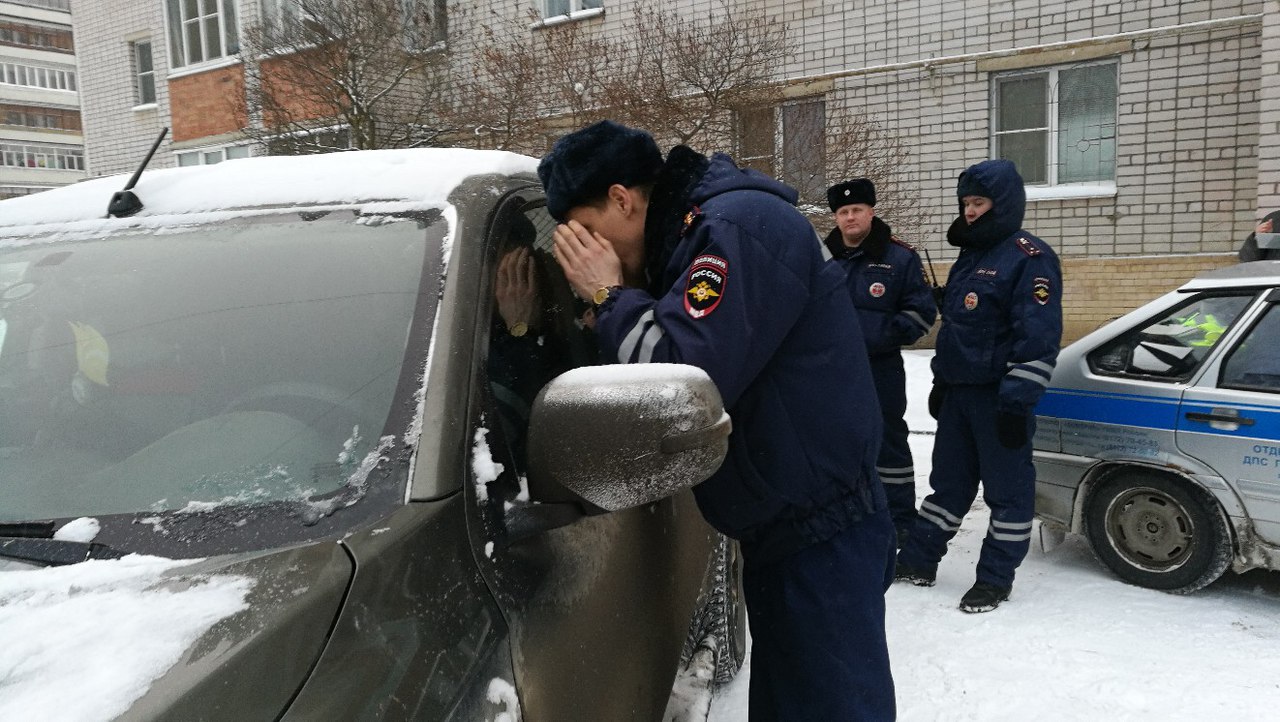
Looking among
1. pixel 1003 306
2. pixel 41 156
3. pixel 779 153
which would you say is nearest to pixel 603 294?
pixel 1003 306

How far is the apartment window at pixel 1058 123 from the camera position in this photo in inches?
420

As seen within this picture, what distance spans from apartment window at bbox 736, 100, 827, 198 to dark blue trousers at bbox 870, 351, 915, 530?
467 centimetres

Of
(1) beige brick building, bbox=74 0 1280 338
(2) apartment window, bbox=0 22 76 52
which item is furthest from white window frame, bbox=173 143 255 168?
(2) apartment window, bbox=0 22 76 52

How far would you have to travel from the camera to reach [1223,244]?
1015 centimetres

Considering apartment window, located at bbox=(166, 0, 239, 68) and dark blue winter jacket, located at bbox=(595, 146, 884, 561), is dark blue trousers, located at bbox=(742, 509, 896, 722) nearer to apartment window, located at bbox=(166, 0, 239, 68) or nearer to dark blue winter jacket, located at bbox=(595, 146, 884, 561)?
dark blue winter jacket, located at bbox=(595, 146, 884, 561)

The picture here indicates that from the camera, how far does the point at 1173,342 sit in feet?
13.7

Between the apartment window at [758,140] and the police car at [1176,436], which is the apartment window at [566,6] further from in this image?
the police car at [1176,436]

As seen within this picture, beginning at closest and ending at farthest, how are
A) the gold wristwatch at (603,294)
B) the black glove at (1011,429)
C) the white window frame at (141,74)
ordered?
the gold wristwatch at (603,294), the black glove at (1011,429), the white window frame at (141,74)

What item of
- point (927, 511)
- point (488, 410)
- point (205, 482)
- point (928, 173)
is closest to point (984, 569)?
point (927, 511)

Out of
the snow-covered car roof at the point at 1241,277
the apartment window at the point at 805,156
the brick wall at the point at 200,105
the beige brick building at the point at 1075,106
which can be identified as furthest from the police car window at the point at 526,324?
the brick wall at the point at 200,105

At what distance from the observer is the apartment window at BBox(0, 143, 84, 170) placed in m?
63.5

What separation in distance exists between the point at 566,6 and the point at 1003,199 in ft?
35.6

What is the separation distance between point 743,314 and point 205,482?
0.92 m

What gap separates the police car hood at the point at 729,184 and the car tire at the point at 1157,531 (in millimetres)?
3098
